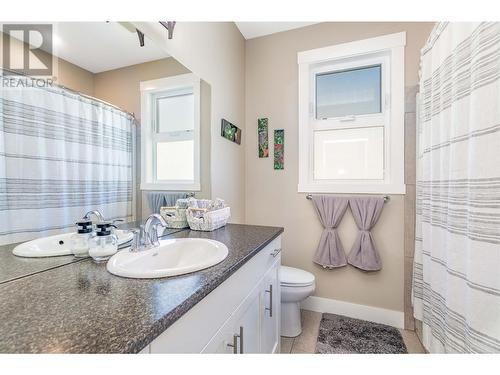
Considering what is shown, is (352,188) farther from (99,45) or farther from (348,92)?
(99,45)

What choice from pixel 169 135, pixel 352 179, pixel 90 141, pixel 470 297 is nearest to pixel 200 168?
pixel 169 135

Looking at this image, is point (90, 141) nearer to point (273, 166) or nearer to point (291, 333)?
point (273, 166)

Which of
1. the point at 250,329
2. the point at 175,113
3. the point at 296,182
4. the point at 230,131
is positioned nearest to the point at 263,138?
the point at 230,131

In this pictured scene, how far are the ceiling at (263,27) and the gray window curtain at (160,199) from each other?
5.48 ft

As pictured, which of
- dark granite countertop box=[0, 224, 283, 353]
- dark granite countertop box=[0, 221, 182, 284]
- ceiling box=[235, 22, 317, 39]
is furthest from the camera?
ceiling box=[235, 22, 317, 39]

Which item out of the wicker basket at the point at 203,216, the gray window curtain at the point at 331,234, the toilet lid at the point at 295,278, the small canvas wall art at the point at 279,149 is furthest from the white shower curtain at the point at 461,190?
the wicker basket at the point at 203,216

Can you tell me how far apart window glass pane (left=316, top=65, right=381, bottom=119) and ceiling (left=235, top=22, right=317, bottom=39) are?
1.61 ft

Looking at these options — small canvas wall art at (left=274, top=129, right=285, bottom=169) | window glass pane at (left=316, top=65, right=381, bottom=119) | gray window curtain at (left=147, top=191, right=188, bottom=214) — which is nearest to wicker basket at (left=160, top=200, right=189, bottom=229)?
gray window curtain at (left=147, top=191, right=188, bottom=214)

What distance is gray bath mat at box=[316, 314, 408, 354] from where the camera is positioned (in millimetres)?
1544

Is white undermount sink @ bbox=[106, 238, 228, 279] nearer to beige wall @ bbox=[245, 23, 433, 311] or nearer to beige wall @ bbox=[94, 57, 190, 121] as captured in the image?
beige wall @ bbox=[94, 57, 190, 121]

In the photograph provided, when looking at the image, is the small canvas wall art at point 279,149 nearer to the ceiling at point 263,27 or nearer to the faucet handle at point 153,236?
the ceiling at point 263,27

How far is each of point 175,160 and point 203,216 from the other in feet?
1.19

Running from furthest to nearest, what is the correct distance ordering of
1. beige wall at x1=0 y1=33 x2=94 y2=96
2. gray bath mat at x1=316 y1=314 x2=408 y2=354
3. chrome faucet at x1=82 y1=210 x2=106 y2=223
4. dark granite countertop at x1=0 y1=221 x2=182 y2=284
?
gray bath mat at x1=316 y1=314 x2=408 y2=354 < chrome faucet at x1=82 y1=210 x2=106 y2=223 < beige wall at x1=0 y1=33 x2=94 y2=96 < dark granite countertop at x1=0 y1=221 x2=182 y2=284

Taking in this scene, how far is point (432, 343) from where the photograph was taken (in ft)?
4.29
